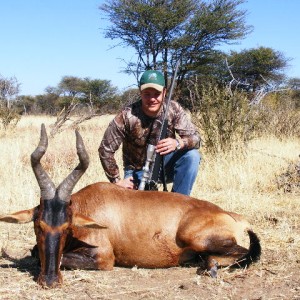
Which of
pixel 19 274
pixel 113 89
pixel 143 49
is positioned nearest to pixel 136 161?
pixel 19 274

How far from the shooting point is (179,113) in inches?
241

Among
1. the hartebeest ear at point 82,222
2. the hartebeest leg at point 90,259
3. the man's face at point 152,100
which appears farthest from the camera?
the man's face at point 152,100

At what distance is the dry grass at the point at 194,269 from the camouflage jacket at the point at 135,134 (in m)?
1.12

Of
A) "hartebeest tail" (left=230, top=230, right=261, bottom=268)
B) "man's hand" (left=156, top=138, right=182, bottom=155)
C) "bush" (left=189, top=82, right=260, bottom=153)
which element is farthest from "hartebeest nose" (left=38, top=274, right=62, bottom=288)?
"bush" (left=189, top=82, right=260, bottom=153)

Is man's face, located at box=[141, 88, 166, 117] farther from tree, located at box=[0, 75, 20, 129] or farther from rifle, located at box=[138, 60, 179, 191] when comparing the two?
tree, located at box=[0, 75, 20, 129]

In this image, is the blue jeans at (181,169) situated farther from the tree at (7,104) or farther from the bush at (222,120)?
the tree at (7,104)

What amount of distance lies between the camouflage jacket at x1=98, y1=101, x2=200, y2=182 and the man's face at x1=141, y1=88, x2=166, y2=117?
0.50 ft

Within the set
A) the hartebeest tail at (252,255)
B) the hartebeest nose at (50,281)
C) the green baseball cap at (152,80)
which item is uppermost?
the green baseball cap at (152,80)

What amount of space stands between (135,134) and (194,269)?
202 centimetres

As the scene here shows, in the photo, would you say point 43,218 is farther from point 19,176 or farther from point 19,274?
point 19,176

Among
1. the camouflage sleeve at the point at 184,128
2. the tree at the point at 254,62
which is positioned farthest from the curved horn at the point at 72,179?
the tree at the point at 254,62

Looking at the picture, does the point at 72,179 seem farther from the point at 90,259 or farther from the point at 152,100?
the point at 152,100

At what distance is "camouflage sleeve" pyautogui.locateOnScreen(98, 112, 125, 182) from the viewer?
19.2 ft

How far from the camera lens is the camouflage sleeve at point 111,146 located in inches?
231
